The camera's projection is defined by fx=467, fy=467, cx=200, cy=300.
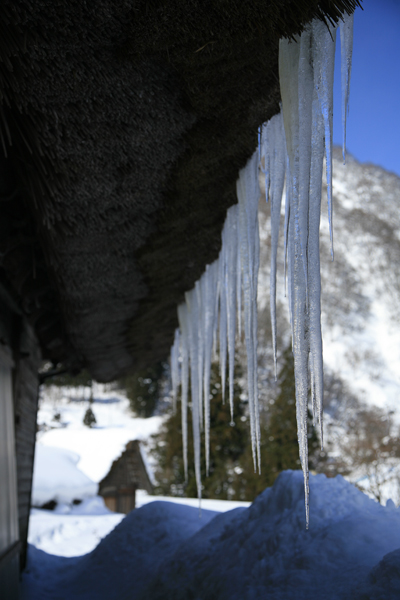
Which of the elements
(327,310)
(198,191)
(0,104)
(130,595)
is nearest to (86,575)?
(130,595)

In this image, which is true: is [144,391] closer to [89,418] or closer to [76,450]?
[89,418]

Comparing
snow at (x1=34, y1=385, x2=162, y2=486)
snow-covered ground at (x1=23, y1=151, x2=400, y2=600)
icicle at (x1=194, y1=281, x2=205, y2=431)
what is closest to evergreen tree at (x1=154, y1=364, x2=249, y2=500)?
snow at (x1=34, y1=385, x2=162, y2=486)

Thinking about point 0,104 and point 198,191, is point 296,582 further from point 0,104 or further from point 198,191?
point 0,104

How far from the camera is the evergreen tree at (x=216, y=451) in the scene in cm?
1162

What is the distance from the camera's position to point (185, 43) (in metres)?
1.53

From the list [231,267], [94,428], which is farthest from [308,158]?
[94,428]

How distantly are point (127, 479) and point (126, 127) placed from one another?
10336 millimetres

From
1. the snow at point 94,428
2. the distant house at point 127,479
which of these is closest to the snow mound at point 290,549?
the distant house at point 127,479

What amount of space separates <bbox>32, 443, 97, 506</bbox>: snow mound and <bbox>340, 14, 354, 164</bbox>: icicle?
1237 centimetres

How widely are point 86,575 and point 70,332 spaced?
2.36m

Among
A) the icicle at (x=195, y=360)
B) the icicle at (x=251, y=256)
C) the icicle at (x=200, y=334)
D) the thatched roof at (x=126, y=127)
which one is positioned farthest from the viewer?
the icicle at (x=195, y=360)

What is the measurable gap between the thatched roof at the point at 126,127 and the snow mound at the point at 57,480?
33.5 feet

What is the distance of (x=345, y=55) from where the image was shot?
1.48 m

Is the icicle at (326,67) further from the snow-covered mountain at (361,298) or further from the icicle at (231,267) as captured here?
the snow-covered mountain at (361,298)
